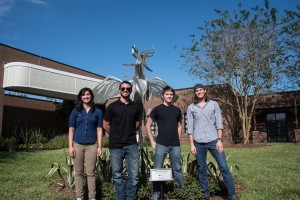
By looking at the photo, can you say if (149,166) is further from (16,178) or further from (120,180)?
(16,178)

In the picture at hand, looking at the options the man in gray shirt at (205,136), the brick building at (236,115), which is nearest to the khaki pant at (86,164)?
the man in gray shirt at (205,136)

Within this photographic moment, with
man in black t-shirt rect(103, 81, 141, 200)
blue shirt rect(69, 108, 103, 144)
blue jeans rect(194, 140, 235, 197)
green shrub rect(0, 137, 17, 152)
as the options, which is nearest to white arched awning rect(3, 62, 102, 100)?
green shrub rect(0, 137, 17, 152)

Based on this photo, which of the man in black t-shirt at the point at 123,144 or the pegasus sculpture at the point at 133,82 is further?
the pegasus sculpture at the point at 133,82

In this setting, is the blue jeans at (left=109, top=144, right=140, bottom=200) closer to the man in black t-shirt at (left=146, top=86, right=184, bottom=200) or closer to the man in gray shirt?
the man in black t-shirt at (left=146, top=86, right=184, bottom=200)

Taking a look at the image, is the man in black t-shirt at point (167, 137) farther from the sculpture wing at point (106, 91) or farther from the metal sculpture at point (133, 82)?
the sculpture wing at point (106, 91)

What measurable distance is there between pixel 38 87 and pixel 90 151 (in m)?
15.9

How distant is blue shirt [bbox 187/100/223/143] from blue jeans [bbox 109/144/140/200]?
40.6 inches

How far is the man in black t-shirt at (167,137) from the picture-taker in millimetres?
4309

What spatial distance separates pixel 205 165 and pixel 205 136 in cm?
48

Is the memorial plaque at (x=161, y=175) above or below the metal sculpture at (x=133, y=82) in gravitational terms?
below

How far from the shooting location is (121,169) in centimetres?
407

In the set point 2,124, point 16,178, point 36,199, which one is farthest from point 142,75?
point 2,124

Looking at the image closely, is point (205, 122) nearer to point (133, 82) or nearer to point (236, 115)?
point (133, 82)

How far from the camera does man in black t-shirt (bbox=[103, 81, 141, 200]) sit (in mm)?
4027
